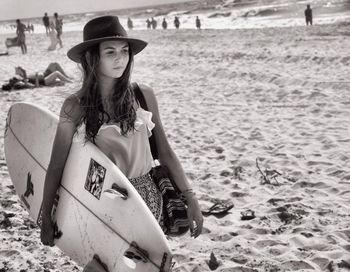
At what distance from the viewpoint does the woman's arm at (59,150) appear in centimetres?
190

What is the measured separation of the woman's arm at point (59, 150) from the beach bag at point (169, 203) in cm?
33

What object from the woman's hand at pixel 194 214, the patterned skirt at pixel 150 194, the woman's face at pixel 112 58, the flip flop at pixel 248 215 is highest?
the woman's face at pixel 112 58

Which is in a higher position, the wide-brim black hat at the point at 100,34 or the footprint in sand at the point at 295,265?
the wide-brim black hat at the point at 100,34

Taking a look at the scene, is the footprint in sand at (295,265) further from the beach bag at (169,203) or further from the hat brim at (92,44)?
the hat brim at (92,44)

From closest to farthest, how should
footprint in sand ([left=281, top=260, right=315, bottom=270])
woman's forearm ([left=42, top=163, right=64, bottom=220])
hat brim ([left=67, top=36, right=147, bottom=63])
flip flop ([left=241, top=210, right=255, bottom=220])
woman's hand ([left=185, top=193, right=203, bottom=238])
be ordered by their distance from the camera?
hat brim ([left=67, top=36, right=147, bottom=63]) → woman's forearm ([left=42, top=163, right=64, bottom=220]) → woman's hand ([left=185, top=193, right=203, bottom=238]) → footprint in sand ([left=281, top=260, right=315, bottom=270]) → flip flop ([left=241, top=210, right=255, bottom=220])

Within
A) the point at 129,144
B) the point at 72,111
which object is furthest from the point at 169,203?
the point at 72,111

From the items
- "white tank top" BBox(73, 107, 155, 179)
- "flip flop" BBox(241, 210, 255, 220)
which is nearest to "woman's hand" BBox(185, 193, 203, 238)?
"white tank top" BBox(73, 107, 155, 179)

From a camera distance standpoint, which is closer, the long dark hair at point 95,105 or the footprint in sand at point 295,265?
the long dark hair at point 95,105

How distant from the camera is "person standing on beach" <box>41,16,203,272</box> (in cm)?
190

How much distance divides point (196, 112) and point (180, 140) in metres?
1.57

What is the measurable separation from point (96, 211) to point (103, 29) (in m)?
0.89

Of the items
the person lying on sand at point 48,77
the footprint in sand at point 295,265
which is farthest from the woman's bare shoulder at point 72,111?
the person lying on sand at point 48,77

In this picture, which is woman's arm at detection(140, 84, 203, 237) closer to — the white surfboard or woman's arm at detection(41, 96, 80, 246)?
the white surfboard

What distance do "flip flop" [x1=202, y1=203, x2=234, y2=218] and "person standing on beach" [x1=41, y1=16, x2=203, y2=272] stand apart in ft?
5.65
